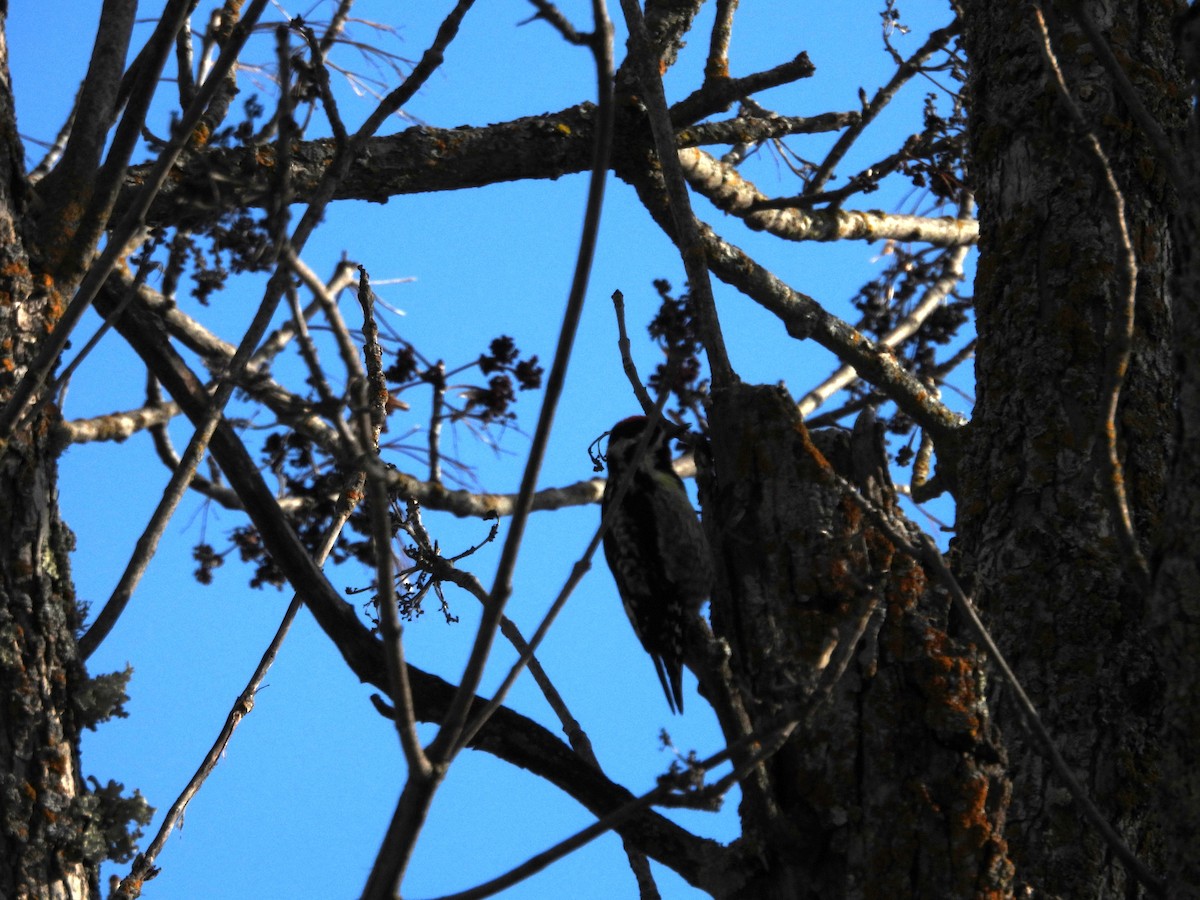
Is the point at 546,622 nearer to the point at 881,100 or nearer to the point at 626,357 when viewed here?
the point at 626,357

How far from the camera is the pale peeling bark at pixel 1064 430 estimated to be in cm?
227

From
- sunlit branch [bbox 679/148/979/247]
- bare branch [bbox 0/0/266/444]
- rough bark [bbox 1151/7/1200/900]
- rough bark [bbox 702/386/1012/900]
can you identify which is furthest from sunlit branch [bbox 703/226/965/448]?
bare branch [bbox 0/0/266/444]

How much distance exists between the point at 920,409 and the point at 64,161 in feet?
9.69

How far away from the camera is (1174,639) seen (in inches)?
65.3

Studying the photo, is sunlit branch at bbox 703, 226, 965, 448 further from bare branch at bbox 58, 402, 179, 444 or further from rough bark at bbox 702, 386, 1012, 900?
bare branch at bbox 58, 402, 179, 444

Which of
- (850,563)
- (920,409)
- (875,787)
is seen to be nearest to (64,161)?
(850,563)

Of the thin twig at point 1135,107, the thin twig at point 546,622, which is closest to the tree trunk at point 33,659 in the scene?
the thin twig at point 546,622

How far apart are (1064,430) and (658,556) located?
175 centimetres

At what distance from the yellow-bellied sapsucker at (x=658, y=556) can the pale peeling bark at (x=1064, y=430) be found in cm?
126

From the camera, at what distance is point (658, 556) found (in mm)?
4102

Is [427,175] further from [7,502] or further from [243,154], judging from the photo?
[7,502]

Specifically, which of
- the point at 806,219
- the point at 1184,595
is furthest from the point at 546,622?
the point at 806,219

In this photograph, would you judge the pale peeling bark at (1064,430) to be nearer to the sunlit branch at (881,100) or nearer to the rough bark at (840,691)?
the rough bark at (840,691)

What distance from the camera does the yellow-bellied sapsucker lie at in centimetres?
391
